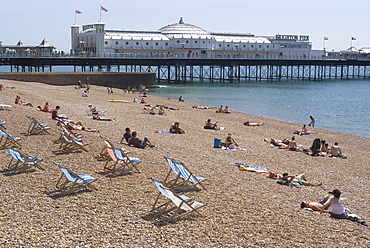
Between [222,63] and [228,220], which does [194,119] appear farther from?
[222,63]

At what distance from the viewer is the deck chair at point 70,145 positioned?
37.4 ft

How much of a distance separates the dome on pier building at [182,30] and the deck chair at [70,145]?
60871mm

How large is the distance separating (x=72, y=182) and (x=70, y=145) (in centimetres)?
259

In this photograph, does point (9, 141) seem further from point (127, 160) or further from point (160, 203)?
point (160, 203)

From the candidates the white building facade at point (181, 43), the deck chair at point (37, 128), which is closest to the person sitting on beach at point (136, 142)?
the deck chair at point (37, 128)

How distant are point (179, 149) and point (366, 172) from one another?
16.4 ft

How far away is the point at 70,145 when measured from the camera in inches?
456

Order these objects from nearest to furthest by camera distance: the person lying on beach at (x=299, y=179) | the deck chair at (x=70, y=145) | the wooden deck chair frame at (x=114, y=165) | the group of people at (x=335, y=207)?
1. the group of people at (x=335, y=207)
2. the wooden deck chair frame at (x=114, y=165)
3. the person lying on beach at (x=299, y=179)
4. the deck chair at (x=70, y=145)

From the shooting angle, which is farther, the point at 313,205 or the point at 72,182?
the point at 72,182

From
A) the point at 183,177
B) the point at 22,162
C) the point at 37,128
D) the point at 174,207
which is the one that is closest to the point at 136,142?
the point at 37,128

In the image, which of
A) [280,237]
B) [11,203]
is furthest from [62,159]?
[280,237]

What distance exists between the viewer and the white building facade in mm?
63031

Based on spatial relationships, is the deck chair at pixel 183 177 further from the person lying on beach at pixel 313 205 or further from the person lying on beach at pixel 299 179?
the person lying on beach at pixel 299 179

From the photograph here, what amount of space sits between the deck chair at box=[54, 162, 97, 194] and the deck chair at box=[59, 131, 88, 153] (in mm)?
2392
